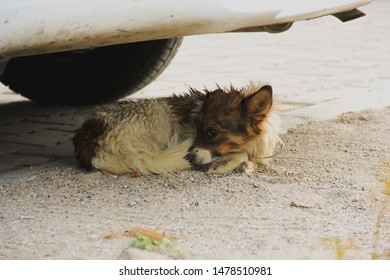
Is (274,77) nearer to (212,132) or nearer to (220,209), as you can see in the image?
(212,132)

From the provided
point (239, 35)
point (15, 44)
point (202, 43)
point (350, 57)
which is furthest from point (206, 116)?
point (239, 35)

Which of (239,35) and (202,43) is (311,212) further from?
(239,35)

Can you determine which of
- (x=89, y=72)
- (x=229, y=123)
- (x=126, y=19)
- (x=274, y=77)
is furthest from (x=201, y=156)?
(x=274, y=77)

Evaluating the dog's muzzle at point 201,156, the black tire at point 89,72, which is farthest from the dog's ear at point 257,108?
the black tire at point 89,72

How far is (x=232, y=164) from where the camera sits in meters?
3.86

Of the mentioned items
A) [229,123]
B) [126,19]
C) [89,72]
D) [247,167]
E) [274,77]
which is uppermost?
[126,19]

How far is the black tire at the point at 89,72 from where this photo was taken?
5.17 metres

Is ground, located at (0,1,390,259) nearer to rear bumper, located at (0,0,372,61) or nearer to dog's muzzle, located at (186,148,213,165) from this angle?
dog's muzzle, located at (186,148,213,165)

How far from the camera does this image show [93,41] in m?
3.11

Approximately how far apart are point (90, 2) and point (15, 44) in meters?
0.34

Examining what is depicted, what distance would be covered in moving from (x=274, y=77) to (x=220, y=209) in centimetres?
412

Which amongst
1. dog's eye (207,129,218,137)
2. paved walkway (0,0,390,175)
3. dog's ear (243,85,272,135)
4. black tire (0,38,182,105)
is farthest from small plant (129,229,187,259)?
black tire (0,38,182,105)

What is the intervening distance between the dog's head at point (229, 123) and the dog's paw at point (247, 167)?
0.08 m

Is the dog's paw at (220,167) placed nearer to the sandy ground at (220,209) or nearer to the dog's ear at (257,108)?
the sandy ground at (220,209)
